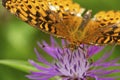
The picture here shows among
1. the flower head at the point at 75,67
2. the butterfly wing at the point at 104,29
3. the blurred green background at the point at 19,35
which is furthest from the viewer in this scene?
the blurred green background at the point at 19,35

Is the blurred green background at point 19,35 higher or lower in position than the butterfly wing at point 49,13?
higher

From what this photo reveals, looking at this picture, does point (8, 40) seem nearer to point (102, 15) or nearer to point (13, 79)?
point (13, 79)

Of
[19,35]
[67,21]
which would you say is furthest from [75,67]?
[19,35]

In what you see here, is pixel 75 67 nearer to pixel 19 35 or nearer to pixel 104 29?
pixel 104 29

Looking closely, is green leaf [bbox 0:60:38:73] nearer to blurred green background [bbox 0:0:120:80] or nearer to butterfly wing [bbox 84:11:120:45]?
butterfly wing [bbox 84:11:120:45]

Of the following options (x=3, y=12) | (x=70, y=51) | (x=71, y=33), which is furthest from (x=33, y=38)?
(x=71, y=33)

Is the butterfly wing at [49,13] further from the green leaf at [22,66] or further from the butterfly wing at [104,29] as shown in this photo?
the green leaf at [22,66]

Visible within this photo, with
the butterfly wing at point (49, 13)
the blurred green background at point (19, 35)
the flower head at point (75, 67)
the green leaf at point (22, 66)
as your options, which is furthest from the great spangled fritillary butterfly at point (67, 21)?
the blurred green background at point (19, 35)

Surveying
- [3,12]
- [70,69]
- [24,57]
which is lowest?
[70,69]

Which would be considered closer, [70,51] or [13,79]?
[70,51]
